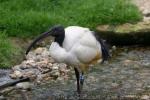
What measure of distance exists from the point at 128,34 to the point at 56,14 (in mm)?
1711

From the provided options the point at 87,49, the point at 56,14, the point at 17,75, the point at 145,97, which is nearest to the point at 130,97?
the point at 145,97

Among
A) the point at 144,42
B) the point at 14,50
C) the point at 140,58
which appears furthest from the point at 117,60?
the point at 14,50

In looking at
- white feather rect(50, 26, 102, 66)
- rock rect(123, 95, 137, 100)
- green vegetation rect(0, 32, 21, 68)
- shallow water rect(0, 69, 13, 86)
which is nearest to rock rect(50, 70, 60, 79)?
shallow water rect(0, 69, 13, 86)

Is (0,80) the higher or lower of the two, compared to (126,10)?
lower

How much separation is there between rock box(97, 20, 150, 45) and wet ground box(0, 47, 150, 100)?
2.36 feet

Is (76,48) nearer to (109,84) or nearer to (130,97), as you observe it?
(130,97)

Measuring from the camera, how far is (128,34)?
1089 cm

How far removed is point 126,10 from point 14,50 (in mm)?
2797

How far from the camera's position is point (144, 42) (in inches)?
428

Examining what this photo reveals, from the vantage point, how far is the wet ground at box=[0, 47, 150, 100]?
26.3 feet

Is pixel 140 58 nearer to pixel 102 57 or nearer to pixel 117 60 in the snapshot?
pixel 117 60

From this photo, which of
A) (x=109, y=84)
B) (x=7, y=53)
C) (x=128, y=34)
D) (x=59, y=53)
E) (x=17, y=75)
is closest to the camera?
(x=59, y=53)

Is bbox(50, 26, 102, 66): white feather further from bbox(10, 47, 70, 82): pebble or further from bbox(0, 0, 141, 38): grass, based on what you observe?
bbox(0, 0, 141, 38): grass

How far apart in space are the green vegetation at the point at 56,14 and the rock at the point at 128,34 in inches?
12.3
